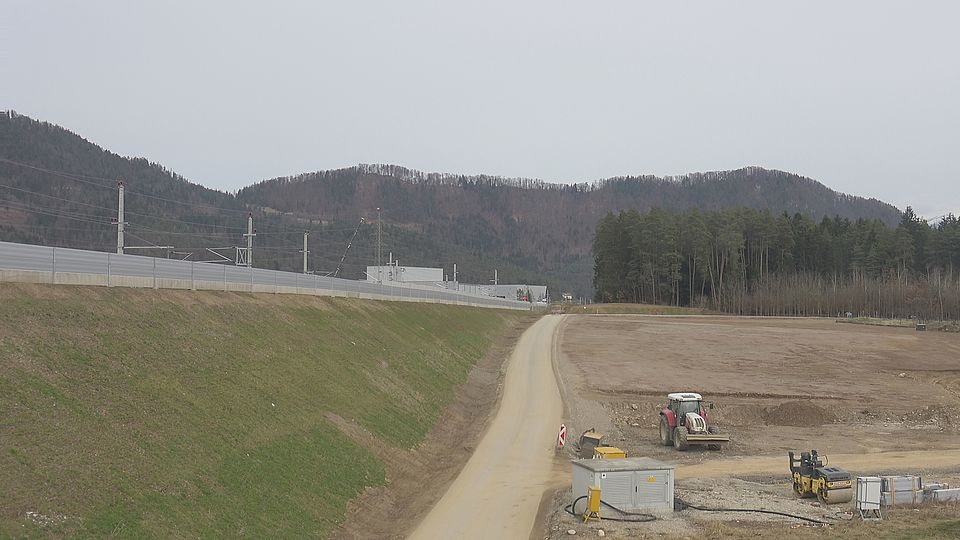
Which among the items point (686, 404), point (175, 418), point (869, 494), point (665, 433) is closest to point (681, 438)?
point (665, 433)

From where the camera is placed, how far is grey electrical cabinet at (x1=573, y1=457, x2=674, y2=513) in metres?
24.5

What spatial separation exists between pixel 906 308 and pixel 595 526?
14261 cm

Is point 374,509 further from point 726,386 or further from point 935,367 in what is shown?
point 935,367

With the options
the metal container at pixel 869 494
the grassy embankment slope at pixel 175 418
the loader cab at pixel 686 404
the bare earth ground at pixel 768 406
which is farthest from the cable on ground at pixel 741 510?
the loader cab at pixel 686 404

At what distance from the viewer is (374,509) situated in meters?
24.7

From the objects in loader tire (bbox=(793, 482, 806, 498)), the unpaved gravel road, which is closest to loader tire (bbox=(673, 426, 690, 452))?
the unpaved gravel road

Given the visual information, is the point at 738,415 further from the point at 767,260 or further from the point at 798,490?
the point at 767,260

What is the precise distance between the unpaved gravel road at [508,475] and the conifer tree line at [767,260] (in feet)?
401

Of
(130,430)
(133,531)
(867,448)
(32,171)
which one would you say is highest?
(32,171)

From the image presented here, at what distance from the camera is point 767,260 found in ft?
593

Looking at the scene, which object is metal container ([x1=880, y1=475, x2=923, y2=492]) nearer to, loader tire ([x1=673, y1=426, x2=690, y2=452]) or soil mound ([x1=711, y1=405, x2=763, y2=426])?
loader tire ([x1=673, y1=426, x2=690, y2=452])

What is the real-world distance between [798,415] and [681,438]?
1357 cm

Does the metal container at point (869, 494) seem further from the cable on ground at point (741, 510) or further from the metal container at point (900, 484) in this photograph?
the cable on ground at point (741, 510)

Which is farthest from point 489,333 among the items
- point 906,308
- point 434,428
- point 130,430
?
Result: point 906,308
